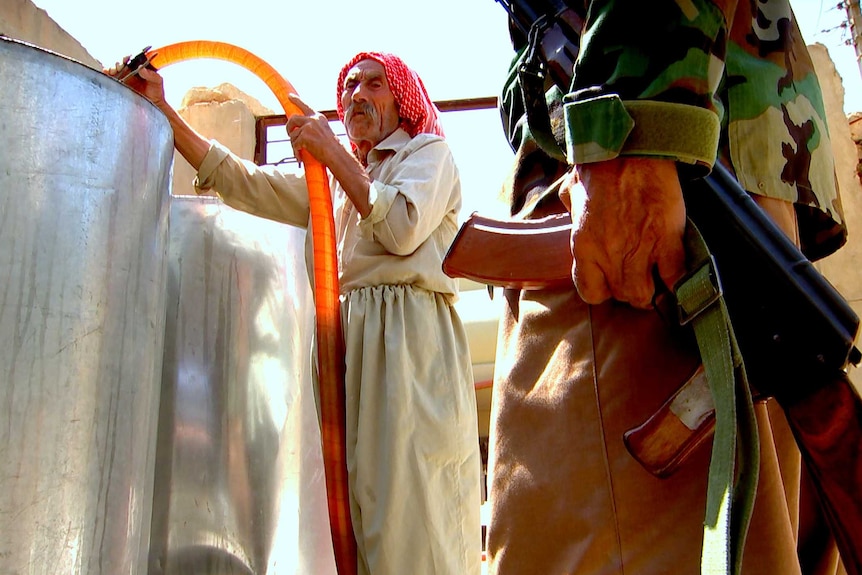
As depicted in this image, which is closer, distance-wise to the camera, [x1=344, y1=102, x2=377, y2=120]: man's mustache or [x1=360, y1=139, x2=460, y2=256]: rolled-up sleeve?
[x1=360, y1=139, x2=460, y2=256]: rolled-up sleeve

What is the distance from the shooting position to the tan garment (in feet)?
2.78

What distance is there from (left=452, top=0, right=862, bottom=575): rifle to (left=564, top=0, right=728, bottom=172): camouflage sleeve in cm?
8

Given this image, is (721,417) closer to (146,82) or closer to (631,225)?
(631,225)

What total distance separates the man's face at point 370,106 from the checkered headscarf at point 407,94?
0.01m

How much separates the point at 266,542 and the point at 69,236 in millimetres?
818

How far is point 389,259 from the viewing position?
1.89 meters

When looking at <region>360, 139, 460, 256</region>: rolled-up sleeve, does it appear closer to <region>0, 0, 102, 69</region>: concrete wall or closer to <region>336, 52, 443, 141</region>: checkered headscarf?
<region>336, 52, 443, 141</region>: checkered headscarf

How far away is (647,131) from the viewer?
840 mm

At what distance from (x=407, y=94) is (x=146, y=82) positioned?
62cm

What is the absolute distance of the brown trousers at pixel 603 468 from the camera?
85 cm

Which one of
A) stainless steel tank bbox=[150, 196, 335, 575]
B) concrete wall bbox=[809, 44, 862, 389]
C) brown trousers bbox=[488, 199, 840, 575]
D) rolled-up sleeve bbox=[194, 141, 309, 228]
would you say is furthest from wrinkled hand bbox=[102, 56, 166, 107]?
concrete wall bbox=[809, 44, 862, 389]

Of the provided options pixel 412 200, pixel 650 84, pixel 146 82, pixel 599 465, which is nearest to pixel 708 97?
pixel 650 84

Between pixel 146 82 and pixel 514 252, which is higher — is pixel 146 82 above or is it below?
above

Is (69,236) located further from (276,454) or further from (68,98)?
(276,454)
